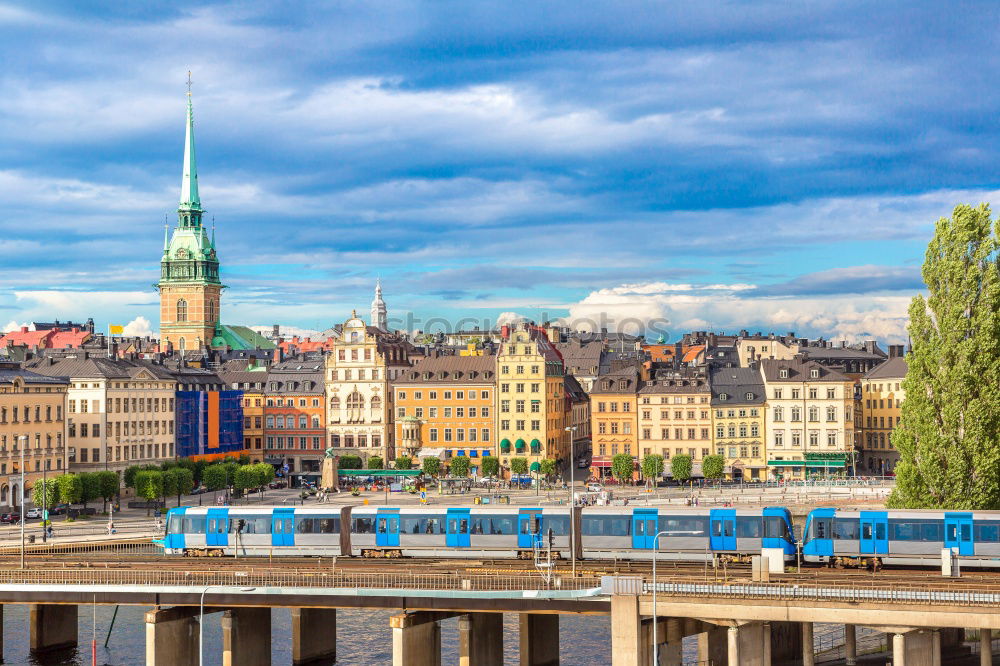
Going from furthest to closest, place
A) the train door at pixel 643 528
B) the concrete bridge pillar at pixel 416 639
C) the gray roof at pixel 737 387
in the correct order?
1. the gray roof at pixel 737 387
2. the train door at pixel 643 528
3. the concrete bridge pillar at pixel 416 639

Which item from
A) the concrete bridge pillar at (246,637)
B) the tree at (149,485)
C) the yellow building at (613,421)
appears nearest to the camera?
the concrete bridge pillar at (246,637)

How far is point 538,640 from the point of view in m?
73.8

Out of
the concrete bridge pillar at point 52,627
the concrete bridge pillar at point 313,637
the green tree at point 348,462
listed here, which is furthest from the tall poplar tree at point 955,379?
the green tree at point 348,462

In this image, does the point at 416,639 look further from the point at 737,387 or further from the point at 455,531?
the point at 737,387

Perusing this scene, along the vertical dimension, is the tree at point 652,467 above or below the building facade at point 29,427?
below

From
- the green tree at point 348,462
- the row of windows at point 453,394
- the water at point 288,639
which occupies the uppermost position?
the row of windows at point 453,394

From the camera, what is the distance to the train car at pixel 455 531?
79438 millimetres

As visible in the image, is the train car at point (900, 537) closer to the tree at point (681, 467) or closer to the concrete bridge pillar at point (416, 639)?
the concrete bridge pillar at point (416, 639)

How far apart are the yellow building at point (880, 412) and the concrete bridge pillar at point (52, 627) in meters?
129

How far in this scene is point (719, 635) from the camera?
7056 centimetres

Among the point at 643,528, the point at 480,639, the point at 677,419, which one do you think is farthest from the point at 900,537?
the point at 677,419

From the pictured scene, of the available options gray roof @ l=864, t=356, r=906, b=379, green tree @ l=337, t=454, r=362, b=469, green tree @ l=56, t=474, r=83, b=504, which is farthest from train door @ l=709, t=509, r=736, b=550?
gray roof @ l=864, t=356, r=906, b=379

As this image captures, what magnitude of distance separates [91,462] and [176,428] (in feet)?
68.4

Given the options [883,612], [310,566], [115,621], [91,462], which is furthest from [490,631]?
[91,462]
